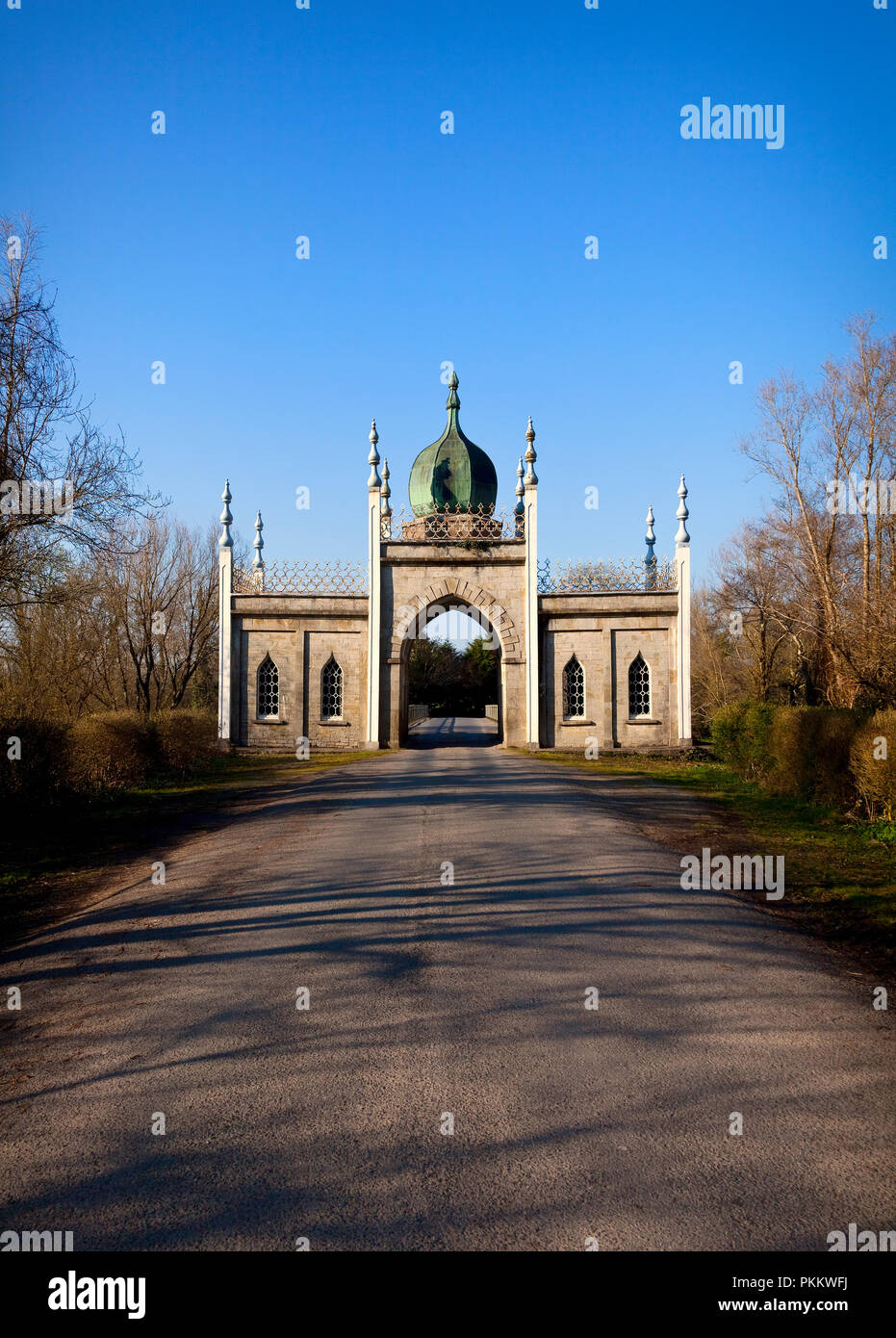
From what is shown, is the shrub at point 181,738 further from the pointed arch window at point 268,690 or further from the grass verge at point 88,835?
the pointed arch window at point 268,690

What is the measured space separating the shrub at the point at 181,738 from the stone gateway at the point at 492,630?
618cm

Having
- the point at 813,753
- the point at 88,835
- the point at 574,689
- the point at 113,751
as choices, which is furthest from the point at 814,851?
the point at 574,689

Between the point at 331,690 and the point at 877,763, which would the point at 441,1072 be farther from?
the point at 331,690

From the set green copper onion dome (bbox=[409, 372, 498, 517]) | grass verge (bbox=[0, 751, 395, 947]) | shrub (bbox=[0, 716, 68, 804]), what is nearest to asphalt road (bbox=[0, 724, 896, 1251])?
grass verge (bbox=[0, 751, 395, 947])

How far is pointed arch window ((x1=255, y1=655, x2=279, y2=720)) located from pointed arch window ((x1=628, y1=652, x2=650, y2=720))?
12380mm

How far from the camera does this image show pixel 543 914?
26.2ft

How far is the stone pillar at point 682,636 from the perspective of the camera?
99.6ft

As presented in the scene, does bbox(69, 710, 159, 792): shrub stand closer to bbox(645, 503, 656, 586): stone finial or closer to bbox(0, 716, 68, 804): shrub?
bbox(0, 716, 68, 804): shrub

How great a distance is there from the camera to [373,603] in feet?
99.5

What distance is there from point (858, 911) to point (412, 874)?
14.8 ft

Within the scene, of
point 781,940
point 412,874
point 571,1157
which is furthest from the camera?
point 412,874

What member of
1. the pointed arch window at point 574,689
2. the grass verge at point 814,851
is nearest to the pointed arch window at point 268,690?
the pointed arch window at point 574,689
